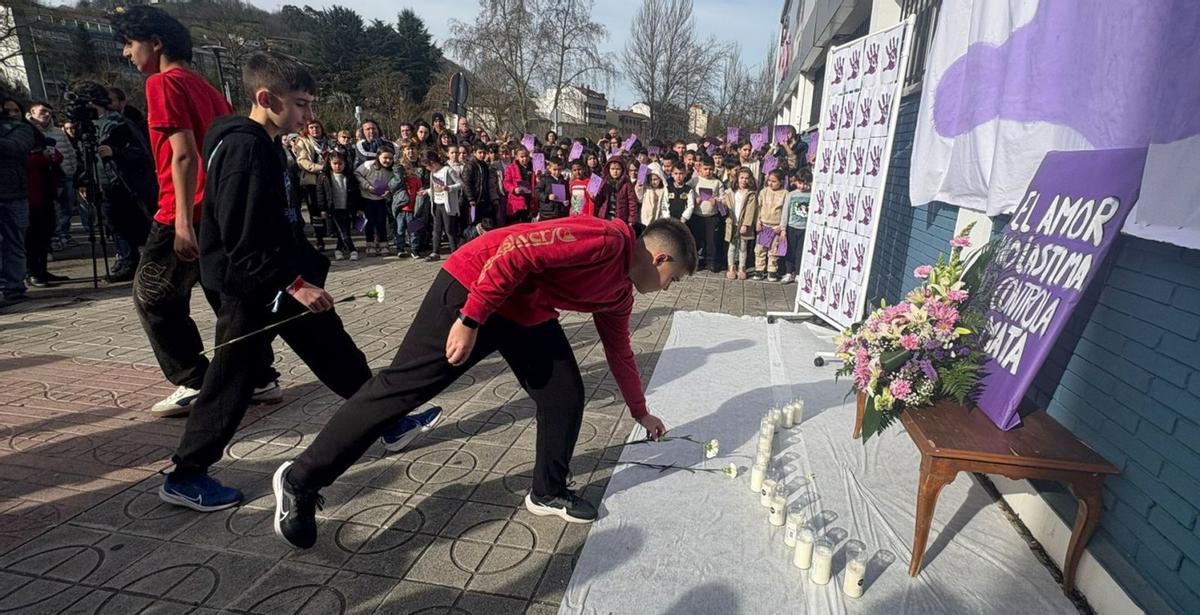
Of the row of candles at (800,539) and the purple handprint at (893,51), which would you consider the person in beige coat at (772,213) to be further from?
the row of candles at (800,539)

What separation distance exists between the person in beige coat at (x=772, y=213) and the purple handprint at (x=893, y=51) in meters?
3.43

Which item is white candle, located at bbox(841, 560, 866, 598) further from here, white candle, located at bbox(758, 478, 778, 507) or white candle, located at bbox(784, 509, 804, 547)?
white candle, located at bbox(758, 478, 778, 507)

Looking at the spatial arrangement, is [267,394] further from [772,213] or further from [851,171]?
[772,213]

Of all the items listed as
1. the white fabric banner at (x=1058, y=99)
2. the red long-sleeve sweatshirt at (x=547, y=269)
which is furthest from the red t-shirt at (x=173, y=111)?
the white fabric banner at (x=1058, y=99)

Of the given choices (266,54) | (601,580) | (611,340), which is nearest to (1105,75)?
(611,340)

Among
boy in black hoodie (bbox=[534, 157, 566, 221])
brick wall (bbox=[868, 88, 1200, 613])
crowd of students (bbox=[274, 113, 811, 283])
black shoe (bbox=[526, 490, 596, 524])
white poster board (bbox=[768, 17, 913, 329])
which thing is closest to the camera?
brick wall (bbox=[868, 88, 1200, 613])

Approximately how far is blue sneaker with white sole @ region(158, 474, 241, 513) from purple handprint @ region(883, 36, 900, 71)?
17.7 feet

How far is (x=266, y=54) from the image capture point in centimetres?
242

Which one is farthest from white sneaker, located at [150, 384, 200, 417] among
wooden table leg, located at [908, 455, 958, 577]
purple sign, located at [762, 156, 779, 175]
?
purple sign, located at [762, 156, 779, 175]

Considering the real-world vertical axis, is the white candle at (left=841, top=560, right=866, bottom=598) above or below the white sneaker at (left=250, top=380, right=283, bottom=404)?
below

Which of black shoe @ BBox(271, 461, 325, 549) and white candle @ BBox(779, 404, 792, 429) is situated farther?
white candle @ BBox(779, 404, 792, 429)

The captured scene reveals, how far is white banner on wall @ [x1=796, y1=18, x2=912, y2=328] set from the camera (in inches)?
189

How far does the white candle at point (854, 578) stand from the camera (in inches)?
88.4

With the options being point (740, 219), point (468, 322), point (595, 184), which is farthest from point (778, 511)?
point (595, 184)
